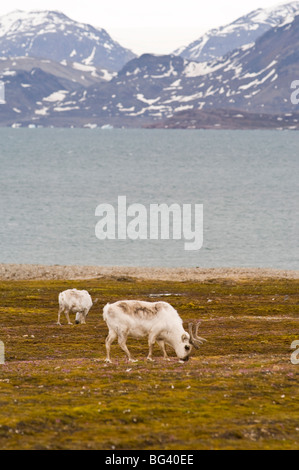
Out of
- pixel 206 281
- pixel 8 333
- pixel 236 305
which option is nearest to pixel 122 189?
pixel 206 281

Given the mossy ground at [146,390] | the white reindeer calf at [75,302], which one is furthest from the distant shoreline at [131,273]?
the white reindeer calf at [75,302]

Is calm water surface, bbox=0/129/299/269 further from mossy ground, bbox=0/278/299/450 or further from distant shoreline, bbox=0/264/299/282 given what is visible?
mossy ground, bbox=0/278/299/450

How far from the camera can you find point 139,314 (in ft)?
93.4

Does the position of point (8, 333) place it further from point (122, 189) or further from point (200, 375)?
point (122, 189)

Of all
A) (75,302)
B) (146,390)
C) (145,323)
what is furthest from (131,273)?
(146,390)

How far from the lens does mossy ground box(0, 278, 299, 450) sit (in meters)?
18.7

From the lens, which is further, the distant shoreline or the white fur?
the distant shoreline

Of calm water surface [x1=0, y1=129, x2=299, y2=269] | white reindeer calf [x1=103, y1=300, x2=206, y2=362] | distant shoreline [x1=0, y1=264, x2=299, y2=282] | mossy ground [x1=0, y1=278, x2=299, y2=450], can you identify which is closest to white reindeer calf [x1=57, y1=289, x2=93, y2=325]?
mossy ground [x1=0, y1=278, x2=299, y2=450]

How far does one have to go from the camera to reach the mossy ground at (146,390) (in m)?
18.7

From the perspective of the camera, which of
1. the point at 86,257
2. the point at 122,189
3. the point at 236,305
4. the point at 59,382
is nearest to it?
the point at 59,382

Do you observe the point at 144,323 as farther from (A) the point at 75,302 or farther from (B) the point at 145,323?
(A) the point at 75,302

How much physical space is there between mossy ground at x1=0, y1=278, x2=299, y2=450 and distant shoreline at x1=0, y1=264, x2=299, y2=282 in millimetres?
25588

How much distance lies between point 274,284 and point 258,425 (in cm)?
4504

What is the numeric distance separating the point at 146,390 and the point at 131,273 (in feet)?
175
